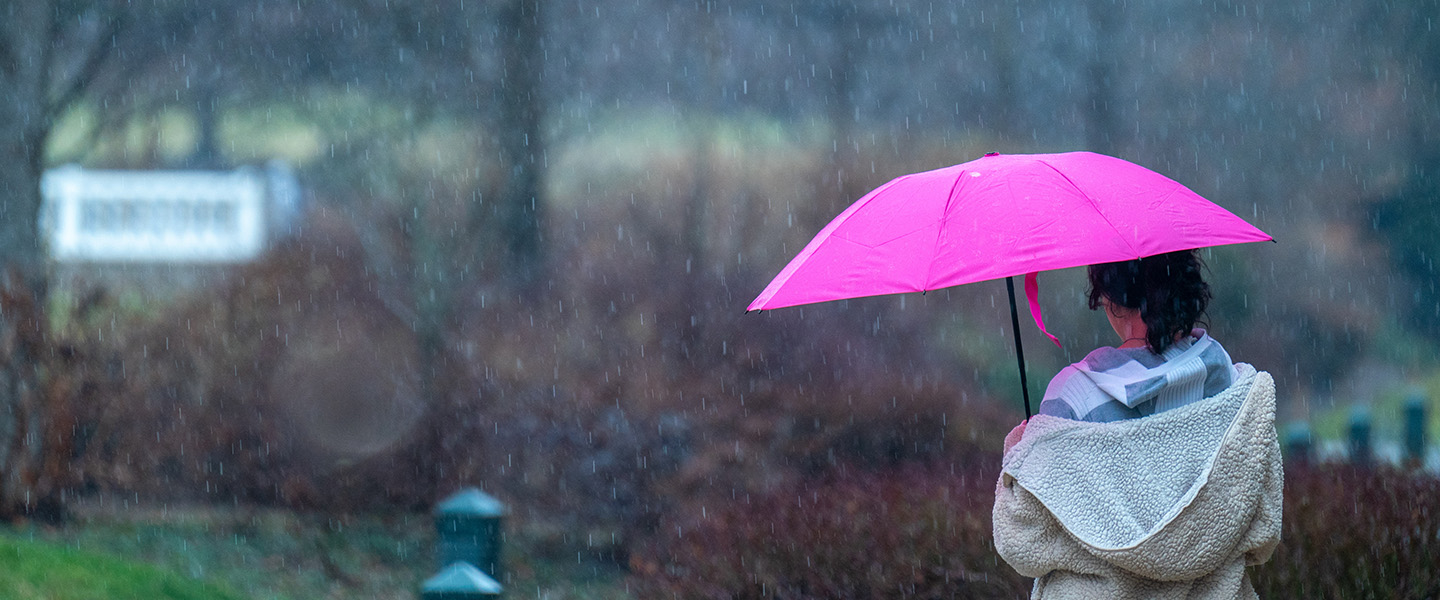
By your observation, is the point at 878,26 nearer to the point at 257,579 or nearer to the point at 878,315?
the point at 878,315

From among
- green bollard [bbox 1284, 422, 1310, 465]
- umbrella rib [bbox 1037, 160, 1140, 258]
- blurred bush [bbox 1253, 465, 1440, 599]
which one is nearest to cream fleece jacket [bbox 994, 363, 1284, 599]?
umbrella rib [bbox 1037, 160, 1140, 258]

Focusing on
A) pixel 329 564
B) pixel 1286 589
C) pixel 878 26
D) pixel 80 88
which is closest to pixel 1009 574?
pixel 1286 589

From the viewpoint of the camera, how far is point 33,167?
8758mm

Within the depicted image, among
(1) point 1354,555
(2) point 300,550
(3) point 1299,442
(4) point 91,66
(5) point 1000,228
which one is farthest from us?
(4) point 91,66

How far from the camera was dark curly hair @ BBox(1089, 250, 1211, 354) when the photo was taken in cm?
245

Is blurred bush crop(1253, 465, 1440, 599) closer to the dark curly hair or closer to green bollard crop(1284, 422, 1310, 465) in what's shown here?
the dark curly hair

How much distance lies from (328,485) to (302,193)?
3290 millimetres

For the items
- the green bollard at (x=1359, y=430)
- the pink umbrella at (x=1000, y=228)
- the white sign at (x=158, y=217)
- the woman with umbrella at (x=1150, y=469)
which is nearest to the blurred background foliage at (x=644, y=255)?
the white sign at (x=158, y=217)

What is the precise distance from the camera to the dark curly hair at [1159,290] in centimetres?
245

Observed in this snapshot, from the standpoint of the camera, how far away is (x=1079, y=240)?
101 inches

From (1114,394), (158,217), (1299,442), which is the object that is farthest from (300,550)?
(158,217)

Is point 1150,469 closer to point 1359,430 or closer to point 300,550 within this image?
point 300,550

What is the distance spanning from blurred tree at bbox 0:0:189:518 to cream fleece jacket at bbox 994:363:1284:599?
6.91 metres

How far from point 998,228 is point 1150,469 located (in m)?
0.60
